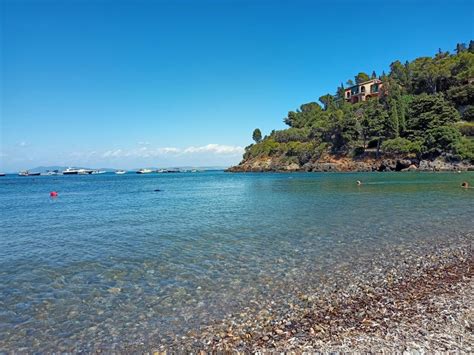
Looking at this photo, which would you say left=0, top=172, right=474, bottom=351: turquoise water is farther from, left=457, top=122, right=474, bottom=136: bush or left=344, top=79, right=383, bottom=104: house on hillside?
left=344, top=79, right=383, bottom=104: house on hillside

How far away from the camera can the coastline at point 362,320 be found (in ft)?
18.3

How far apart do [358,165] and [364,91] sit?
64.4 m

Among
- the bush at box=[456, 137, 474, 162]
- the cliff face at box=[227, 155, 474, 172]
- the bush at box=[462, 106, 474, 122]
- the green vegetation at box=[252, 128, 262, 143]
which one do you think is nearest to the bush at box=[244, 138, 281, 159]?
the cliff face at box=[227, 155, 474, 172]

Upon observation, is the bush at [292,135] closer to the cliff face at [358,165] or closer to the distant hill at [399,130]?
the distant hill at [399,130]

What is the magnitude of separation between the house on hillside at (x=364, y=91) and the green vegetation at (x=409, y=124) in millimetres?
6445

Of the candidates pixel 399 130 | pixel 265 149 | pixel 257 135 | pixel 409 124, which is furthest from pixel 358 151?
pixel 257 135

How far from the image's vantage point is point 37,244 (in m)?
15.3

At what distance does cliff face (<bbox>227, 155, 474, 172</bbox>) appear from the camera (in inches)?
3179

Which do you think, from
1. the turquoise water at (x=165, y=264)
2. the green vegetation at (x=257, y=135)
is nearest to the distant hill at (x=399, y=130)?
the green vegetation at (x=257, y=135)

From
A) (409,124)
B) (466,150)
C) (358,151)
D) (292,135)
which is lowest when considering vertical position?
(466,150)

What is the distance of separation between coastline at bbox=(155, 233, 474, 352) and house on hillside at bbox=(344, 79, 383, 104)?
145323 millimetres

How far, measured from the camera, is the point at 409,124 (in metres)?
92.3

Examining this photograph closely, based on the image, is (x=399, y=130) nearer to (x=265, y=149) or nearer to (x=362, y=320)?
(x=265, y=149)

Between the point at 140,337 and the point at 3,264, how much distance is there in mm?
9075
